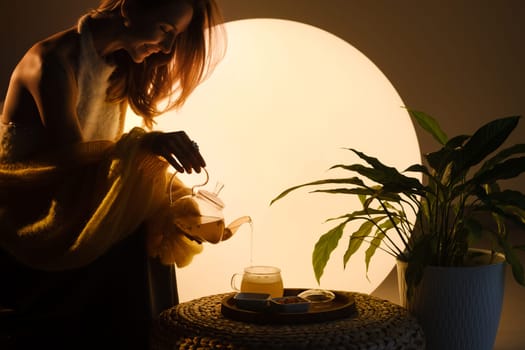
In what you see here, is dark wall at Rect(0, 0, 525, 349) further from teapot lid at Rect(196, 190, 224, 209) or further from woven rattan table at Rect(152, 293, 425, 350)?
woven rattan table at Rect(152, 293, 425, 350)

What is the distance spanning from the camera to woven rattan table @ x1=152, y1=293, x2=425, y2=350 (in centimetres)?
136

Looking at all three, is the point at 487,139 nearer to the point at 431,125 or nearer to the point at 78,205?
the point at 431,125

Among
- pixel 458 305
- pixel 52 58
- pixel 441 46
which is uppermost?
pixel 441 46

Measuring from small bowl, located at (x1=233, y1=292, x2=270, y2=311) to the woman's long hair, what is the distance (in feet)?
1.73

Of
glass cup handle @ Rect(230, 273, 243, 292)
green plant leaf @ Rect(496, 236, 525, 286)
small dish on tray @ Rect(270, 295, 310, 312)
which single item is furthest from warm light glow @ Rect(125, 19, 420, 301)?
green plant leaf @ Rect(496, 236, 525, 286)

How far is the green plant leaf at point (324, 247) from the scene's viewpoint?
171cm

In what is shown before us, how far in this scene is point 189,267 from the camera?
183 cm

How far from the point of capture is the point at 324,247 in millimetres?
1714

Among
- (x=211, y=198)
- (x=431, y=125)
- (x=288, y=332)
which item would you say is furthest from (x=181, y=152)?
(x=431, y=125)

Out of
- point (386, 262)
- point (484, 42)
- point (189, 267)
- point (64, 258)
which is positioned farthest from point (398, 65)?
point (64, 258)

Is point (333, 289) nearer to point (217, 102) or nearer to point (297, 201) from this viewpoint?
point (297, 201)

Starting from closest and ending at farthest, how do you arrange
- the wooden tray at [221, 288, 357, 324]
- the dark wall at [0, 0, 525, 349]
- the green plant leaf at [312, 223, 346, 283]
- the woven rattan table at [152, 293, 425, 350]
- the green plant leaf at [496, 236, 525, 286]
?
the woven rattan table at [152, 293, 425, 350]
the wooden tray at [221, 288, 357, 324]
the green plant leaf at [496, 236, 525, 286]
the green plant leaf at [312, 223, 346, 283]
the dark wall at [0, 0, 525, 349]

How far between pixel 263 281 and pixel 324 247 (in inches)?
6.9

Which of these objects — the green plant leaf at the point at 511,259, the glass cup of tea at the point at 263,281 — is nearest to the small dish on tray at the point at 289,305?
the glass cup of tea at the point at 263,281
